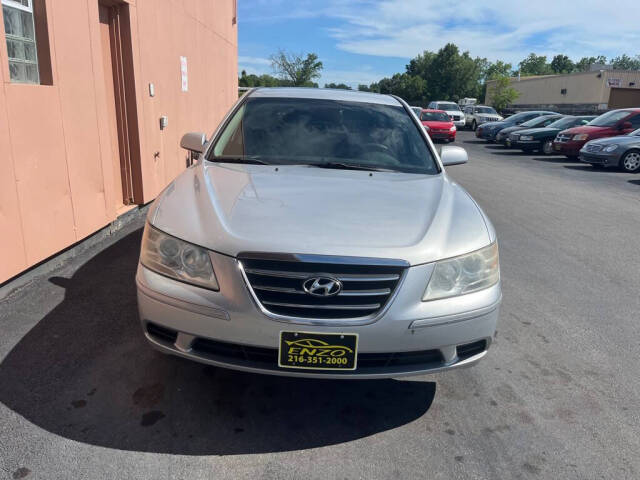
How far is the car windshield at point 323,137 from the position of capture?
141 inches

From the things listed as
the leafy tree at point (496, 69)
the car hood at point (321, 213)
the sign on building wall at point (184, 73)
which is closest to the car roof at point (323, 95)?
the car hood at point (321, 213)

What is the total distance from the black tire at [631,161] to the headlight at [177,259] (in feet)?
47.1

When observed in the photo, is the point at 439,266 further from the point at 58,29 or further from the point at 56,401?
the point at 58,29

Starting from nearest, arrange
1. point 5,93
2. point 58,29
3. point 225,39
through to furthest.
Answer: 1. point 5,93
2. point 58,29
3. point 225,39

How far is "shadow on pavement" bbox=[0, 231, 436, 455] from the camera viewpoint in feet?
8.20

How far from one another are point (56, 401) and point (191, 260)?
1113 millimetres

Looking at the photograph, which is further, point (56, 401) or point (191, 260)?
point (56, 401)

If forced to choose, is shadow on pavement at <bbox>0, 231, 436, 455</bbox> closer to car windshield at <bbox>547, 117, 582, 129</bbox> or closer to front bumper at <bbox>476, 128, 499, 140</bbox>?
car windshield at <bbox>547, 117, 582, 129</bbox>

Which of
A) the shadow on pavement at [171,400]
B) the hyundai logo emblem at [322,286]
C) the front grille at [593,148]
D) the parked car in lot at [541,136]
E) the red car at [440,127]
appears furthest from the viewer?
the red car at [440,127]

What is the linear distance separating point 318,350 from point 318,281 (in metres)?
0.31

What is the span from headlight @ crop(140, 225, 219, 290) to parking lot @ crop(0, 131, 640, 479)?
758 millimetres

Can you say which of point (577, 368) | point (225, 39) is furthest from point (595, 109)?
point (577, 368)

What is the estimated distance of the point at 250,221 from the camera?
2.51 m

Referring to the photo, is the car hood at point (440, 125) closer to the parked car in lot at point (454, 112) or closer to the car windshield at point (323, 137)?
the parked car in lot at point (454, 112)
